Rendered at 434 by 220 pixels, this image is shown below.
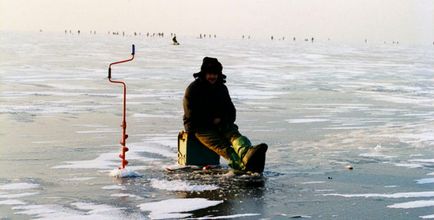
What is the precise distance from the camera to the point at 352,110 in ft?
59.6

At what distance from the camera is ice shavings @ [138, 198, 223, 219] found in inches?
282

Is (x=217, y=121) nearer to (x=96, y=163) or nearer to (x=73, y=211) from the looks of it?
(x=96, y=163)

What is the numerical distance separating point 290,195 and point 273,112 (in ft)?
29.0

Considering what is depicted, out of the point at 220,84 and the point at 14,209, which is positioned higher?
the point at 220,84

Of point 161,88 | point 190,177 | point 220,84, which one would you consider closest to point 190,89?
point 220,84

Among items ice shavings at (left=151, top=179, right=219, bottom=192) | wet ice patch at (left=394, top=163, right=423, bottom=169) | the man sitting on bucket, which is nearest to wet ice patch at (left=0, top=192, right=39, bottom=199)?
ice shavings at (left=151, top=179, right=219, bottom=192)

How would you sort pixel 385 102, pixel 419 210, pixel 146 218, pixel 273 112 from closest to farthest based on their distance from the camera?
pixel 146 218
pixel 419 210
pixel 273 112
pixel 385 102

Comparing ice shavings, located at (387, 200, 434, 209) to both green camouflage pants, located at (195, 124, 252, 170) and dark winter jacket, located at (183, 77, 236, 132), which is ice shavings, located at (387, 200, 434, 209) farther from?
dark winter jacket, located at (183, 77, 236, 132)

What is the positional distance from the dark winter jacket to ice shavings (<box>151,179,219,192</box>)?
1289 mm

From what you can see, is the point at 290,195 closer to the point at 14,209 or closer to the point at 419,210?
the point at 419,210

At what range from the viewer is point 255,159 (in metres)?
9.23

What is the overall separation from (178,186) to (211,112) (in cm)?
173

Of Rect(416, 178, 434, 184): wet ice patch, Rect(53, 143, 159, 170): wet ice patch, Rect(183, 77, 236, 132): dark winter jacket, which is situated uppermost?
Rect(183, 77, 236, 132): dark winter jacket

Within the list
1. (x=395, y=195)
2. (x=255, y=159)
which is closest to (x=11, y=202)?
(x=255, y=159)
